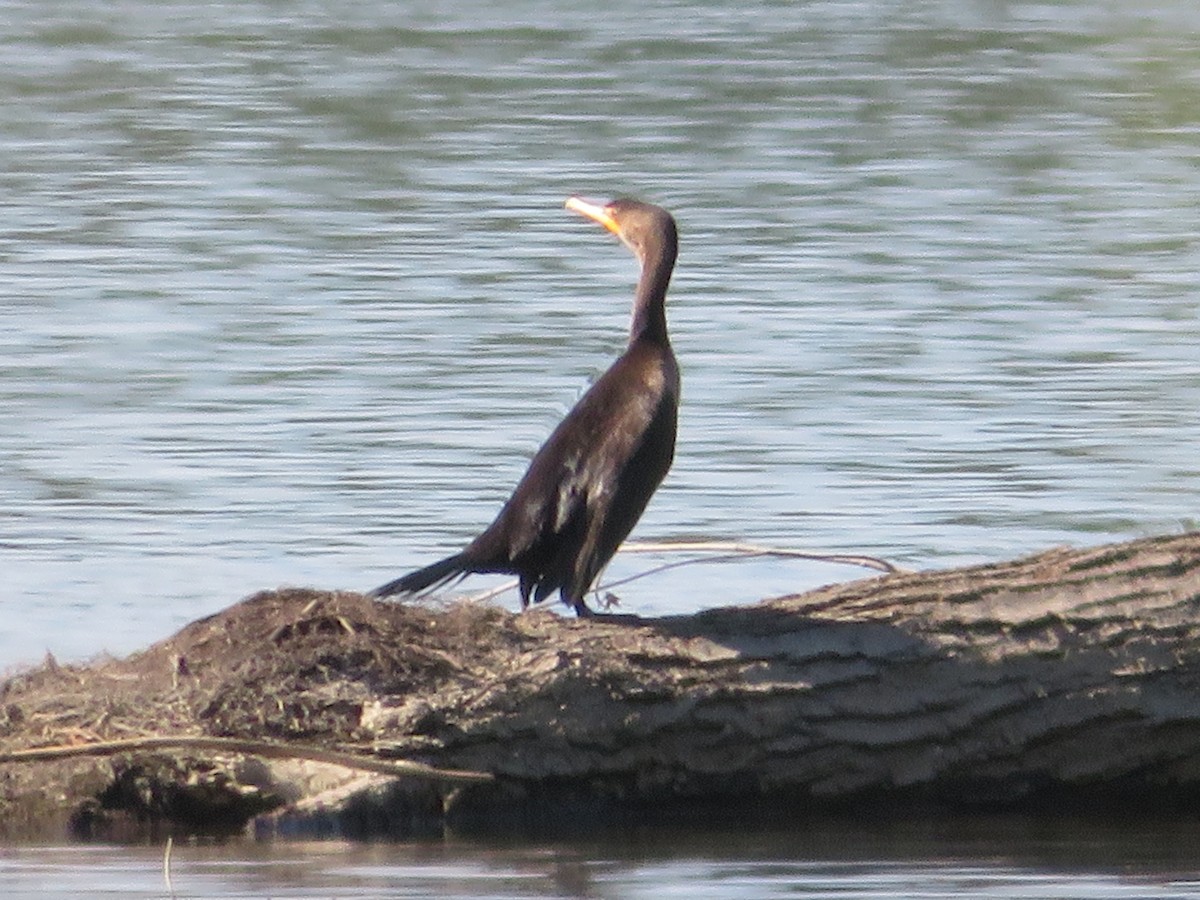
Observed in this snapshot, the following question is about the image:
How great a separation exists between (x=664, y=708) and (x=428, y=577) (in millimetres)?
741

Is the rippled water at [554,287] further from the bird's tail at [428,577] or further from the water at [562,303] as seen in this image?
the bird's tail at [428,577]

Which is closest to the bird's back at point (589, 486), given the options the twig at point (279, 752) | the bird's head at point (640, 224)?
the bird's head at point (640, 224)

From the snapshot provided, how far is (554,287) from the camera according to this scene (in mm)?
14969

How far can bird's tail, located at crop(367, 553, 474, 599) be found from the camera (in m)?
6.90

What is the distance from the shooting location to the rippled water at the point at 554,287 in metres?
10.1

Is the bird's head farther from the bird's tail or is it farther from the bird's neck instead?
the bird's tail

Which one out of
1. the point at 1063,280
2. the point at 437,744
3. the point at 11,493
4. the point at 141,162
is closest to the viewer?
the point at 437,744

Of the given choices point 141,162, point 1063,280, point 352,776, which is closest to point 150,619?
point 352,776

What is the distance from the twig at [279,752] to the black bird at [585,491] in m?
0.55

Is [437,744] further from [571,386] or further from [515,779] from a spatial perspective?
[571,386]

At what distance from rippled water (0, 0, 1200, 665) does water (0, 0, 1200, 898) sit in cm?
4

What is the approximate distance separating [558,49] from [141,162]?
6.59 m

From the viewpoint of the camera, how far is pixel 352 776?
6480 millimetres

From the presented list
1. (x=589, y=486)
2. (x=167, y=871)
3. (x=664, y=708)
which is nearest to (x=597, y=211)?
(x=589, y=486)
